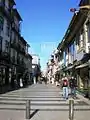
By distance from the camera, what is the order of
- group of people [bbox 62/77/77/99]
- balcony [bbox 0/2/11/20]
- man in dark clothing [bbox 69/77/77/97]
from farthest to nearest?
balcony [bbox 0/2/11/20] → man in dark clothing [bbox 69/77/77/97] → group of people [bbox 62/77/77/99]

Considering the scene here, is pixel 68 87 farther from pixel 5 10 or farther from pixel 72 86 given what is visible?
pixel 5 10

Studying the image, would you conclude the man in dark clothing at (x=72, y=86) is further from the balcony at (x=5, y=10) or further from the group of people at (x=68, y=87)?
the balcony at (x=5, y=10)

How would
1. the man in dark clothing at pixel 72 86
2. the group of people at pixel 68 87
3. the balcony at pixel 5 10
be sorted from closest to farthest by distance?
the group of people at pixel 68 87 → the man in dark clothing at pixel 72 86 → the balcony at pixel 5 10

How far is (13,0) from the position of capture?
170 feet

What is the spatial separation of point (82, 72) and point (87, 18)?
5.88 meters

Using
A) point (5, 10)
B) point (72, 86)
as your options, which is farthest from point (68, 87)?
point (5, 10)

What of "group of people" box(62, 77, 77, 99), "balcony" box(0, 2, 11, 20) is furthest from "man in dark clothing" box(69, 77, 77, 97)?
"balcony" box(0, 2, 11, 20)

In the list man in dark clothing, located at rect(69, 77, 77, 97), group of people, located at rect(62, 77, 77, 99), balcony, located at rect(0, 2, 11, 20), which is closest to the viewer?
group of people, located at rect(62, 77, 77, 99)

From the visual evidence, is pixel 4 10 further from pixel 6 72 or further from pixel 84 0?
pixel 84 0

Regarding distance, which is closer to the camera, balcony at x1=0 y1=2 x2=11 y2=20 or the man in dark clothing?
the man in dark clothing

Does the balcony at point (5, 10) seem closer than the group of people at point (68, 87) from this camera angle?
No

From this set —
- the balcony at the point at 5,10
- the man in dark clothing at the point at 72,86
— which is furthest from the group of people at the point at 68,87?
the balcony at the point at 5,10

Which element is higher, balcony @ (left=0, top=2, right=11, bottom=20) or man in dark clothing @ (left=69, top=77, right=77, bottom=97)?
balcony @ (left=0, top=2, right=11, bottom=20)

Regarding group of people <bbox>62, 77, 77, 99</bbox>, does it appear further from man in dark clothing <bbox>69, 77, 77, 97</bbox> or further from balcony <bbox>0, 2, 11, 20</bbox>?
balcony <bbox>0, 2, 11, 20</bbox>
